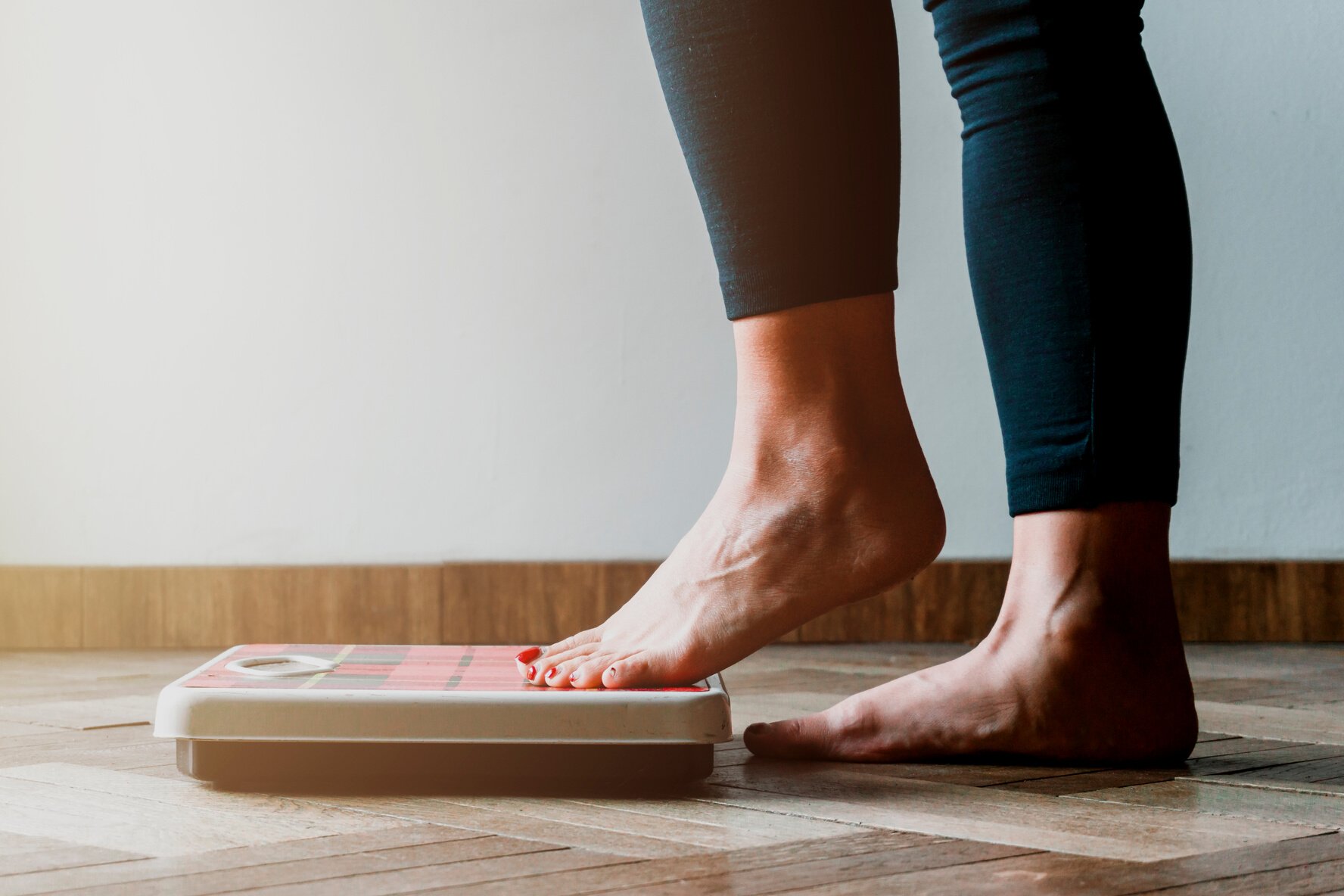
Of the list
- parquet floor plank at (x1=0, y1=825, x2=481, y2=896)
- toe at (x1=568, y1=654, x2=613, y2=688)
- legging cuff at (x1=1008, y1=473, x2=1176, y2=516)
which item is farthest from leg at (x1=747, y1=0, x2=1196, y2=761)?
parquet floor plank at (x1=0, y1=825, x2=481, y2=896)

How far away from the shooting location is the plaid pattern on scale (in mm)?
620

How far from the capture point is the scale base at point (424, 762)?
1.96ft

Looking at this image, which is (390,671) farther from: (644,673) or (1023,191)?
(1023,191)

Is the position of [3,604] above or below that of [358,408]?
below

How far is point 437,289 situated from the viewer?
154cm

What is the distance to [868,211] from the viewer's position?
0.69 m

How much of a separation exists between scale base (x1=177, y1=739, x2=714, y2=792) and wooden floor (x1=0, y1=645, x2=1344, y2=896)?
18 mm

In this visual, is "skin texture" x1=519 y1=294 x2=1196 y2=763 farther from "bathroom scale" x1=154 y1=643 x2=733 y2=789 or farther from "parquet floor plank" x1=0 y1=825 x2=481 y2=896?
"parquet floor plank" x1=0 y1=825 x2=481 y2=896

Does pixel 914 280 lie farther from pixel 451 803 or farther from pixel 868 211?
pixel 451 803

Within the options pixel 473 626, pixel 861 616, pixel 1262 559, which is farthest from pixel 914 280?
pixel 473 626

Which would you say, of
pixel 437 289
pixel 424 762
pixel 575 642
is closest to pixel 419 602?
pixel 437 289

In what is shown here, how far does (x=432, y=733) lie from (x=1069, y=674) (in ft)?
1.05

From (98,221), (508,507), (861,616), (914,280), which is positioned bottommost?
(861,616)

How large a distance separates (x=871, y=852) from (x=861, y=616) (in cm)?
107
